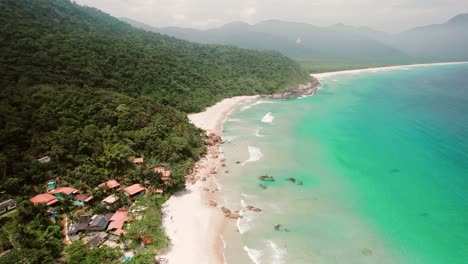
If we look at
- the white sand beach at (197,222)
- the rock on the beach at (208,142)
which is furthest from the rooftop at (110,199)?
the rock on the beach at (208,142)

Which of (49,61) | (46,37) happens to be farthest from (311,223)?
(46,37)

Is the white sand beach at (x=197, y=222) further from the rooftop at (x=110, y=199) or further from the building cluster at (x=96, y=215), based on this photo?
the rooftop at (x=110, y=199)

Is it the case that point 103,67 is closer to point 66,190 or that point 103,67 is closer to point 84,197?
point 66,190

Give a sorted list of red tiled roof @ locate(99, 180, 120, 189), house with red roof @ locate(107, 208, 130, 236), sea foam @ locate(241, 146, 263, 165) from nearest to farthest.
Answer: house with red roof @ locate(107, 208, 130, 236), red tiled roof @ locate(99, 180, 120, 189), sea foam @ locate(241, 146, 263, 165)

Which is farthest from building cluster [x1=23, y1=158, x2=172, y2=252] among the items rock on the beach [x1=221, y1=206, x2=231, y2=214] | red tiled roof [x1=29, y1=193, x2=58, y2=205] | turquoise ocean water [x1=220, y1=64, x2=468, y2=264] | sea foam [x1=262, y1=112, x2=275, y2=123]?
sea foam [x1=262, y1=112, x2=275, y2=123]

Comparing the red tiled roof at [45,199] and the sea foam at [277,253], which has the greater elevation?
the red tiled roof at [45,199]

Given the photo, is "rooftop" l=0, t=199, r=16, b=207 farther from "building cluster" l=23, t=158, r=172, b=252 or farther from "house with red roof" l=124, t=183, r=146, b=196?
"house with red roof" l=124, t=183, r=146, b=196
